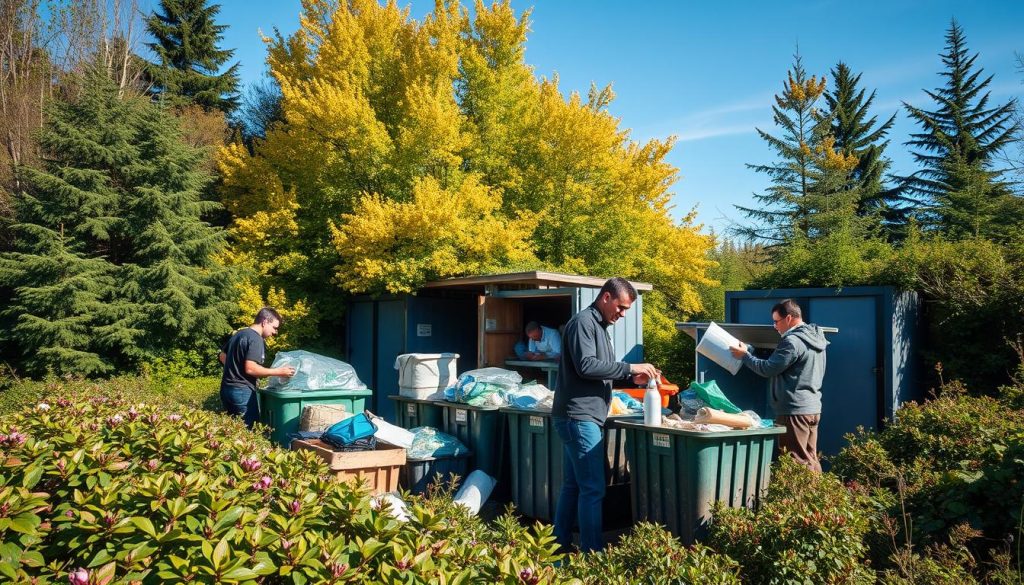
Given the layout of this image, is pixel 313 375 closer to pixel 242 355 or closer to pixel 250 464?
pixel 242 355

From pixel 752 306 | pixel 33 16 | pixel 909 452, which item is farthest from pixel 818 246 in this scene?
pixel 33 16

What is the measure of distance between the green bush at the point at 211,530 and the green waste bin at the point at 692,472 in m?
2.16

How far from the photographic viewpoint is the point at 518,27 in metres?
15.9

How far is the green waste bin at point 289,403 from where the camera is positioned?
7.47 metres

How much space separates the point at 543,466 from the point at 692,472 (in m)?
1.77

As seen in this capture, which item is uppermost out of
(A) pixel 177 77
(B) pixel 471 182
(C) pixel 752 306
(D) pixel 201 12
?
(D) pixel 201 12

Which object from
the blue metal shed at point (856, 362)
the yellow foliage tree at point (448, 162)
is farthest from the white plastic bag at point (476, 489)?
the yellow foliage tree at point (448, 162)

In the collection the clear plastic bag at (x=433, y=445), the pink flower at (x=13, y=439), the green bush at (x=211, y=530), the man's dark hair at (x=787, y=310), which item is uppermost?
the man's dark hair at (x=787, y=310)

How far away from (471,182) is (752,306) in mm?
6264

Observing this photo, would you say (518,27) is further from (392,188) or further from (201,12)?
(201,12)

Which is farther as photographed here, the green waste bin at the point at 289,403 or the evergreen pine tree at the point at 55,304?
the evergreen pine tree at the point at 55,304

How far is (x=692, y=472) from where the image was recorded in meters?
4.97

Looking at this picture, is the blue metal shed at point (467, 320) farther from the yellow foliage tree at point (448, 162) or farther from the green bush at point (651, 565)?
the green bush at point (651, 565)

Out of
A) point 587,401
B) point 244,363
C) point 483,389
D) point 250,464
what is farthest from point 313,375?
point 250,464
